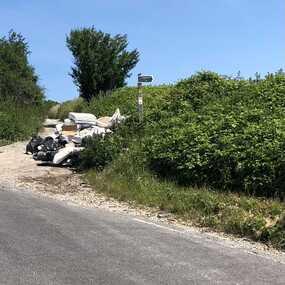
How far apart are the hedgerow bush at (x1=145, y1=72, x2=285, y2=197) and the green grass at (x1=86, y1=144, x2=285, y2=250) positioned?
39cm

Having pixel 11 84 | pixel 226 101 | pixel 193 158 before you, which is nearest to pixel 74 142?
pixel 226 101

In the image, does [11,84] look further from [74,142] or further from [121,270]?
[121,270]

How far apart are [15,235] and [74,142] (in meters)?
10.4

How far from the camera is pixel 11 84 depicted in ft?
161

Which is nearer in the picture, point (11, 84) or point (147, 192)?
point (147, 192)

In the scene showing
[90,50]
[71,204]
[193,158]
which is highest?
[90,50]

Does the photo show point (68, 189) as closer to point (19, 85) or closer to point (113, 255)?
point (113, 255)

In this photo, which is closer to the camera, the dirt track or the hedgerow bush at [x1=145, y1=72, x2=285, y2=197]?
the hedgerow bush at [x1=145, y1=72, x2=285, y2=197]

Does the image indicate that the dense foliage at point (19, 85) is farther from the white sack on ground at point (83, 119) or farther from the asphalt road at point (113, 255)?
the asphalt road at point (113, 255)

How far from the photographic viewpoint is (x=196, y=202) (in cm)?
1197

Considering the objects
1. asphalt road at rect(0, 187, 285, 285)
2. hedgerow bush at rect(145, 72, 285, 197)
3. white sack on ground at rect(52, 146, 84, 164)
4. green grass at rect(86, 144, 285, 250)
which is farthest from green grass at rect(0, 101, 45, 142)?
asphalt road at rect(0, 187, 285, 285)

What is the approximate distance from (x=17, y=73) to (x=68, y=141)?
32506mm

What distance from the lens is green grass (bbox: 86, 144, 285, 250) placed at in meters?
10.1

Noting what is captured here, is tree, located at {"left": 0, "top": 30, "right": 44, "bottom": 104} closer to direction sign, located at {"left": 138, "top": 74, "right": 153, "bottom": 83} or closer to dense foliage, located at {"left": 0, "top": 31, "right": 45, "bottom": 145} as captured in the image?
dense foliage, located at {"left": 0, "top": 31, "right": 45, "bottom": 145}
